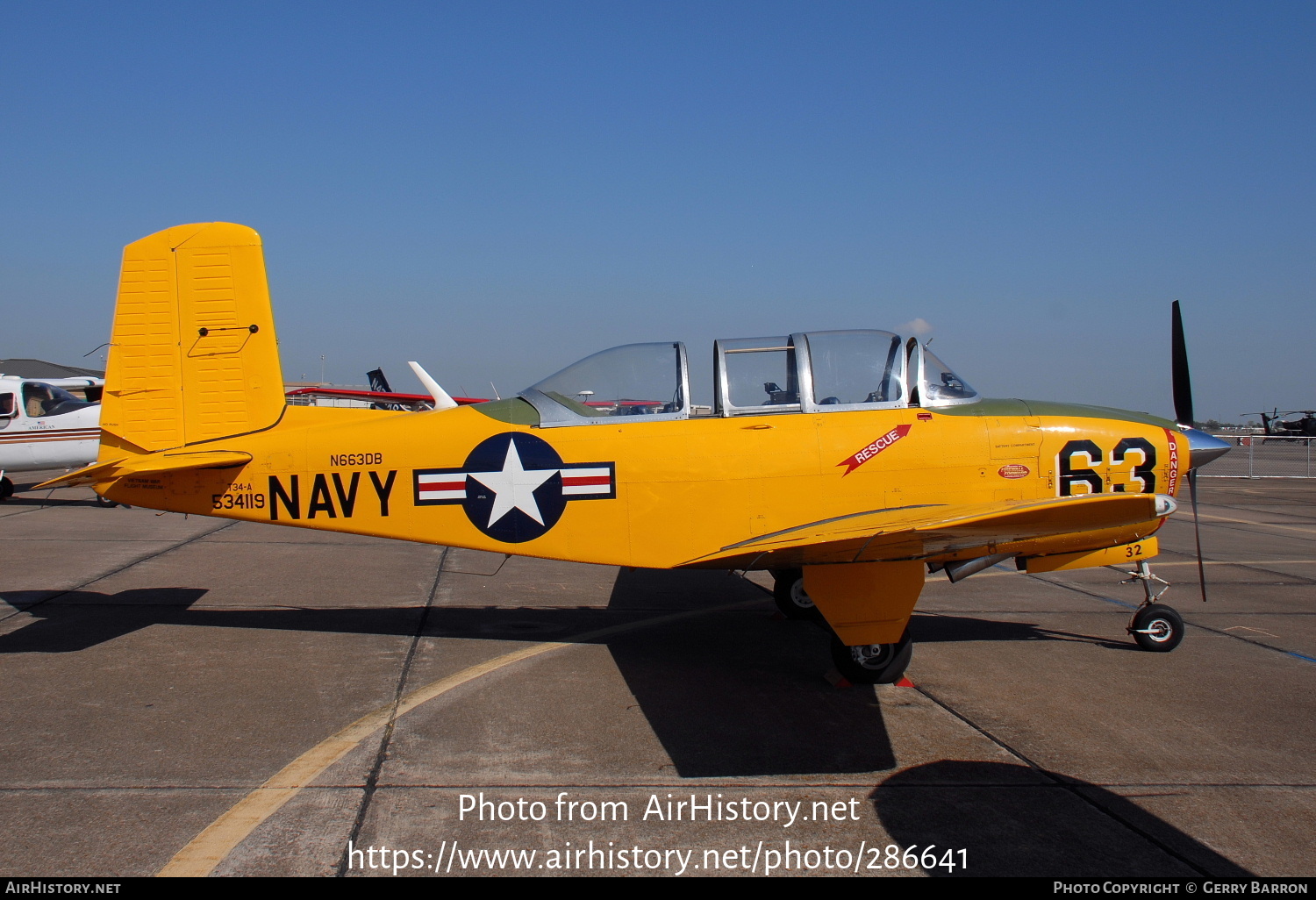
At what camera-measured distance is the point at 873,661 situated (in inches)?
220

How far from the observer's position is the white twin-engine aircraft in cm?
1481

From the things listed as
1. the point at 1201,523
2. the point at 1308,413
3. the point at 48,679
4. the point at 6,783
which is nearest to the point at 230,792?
the point at 6,783

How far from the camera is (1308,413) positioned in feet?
167

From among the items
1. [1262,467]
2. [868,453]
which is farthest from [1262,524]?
[1262,467]

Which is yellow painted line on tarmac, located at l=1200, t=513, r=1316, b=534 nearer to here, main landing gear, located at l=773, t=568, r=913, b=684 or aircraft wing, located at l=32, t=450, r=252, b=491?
main landing gear, located at l=773, t=568, r=913, b=684

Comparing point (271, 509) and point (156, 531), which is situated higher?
point (271, 509)

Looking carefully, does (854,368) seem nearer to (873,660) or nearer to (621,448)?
(621,448)

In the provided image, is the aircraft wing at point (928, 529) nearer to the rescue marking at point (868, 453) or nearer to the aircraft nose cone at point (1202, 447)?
the rescue marking at point (868, 453)

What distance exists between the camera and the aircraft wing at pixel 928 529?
Answer: 168 inches

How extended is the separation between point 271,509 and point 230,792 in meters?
2.71

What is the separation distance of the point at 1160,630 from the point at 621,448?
4536 millimetres

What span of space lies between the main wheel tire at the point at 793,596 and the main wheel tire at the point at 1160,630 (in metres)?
2.63

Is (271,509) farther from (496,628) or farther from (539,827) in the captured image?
(539,827)

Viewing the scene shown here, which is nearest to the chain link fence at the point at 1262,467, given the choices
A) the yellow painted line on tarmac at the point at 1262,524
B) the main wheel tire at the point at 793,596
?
the yellow painted line on tarmac at the point at 1262,524
